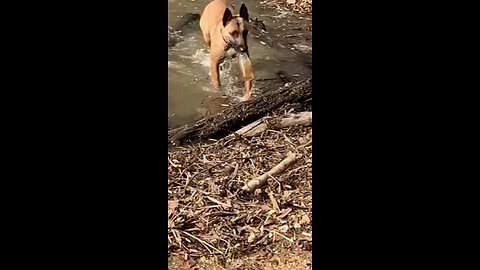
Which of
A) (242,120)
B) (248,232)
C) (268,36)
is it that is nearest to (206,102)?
(242,120)

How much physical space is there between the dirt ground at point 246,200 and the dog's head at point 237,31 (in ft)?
0.19

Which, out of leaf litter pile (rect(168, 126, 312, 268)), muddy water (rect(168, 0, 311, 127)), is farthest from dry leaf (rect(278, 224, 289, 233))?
muddy water (rect(168, 0, 311, 127))

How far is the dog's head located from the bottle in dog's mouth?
0.02 metres

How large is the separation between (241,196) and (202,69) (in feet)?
1.39

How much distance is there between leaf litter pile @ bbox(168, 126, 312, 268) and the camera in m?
1.88

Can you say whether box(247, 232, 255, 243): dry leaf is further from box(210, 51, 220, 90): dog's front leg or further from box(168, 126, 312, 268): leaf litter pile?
box(210, 51, 220, 90): dog's front leg

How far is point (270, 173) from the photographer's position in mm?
1940

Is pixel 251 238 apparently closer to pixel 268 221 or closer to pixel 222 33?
pixel 268 221

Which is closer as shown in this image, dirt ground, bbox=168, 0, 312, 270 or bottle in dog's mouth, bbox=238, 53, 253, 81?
dirt ground, bbox=168, 0, 312, 270

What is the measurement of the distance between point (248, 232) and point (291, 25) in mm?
681

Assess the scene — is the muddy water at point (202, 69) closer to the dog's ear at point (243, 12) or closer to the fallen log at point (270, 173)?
the dog's ear at point (243, 12)

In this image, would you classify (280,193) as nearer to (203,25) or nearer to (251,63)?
(251,63)

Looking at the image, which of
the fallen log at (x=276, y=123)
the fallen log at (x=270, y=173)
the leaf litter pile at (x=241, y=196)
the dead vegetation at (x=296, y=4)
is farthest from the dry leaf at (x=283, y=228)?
the dead vegetation at (x=296, y=4)

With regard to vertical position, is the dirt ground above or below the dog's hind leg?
below
